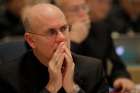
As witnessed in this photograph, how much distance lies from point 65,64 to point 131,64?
1.77m

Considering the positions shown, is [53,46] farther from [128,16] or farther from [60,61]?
[128,16]

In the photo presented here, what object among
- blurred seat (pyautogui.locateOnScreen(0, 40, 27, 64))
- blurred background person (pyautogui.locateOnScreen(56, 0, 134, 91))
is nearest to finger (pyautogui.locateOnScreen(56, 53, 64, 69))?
blurred seat (pyautogui.locateOnScreen(0, 40, 27, 64))

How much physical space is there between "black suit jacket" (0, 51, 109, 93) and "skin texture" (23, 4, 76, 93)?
6 cm

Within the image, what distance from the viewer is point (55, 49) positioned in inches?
96.9

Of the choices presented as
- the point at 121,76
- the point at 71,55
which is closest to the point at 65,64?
the point at 71,55

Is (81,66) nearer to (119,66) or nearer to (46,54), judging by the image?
(46,54)

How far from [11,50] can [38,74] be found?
1.40 ft

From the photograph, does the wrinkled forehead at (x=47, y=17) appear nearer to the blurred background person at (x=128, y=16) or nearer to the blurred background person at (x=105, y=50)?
the blurred background person at (x=105, y=50)

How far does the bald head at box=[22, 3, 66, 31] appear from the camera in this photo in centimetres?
246

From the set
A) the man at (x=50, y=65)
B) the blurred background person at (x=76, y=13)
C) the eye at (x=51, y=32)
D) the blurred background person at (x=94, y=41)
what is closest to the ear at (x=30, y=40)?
the man at (x=50, y=65)

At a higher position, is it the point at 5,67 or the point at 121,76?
the point at 5,67

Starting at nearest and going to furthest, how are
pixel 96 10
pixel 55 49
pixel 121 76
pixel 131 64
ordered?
pixel 55 49 < pixel 121 76 < pixel 131 64 < pixel 96 10

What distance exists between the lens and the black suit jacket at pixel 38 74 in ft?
8.25

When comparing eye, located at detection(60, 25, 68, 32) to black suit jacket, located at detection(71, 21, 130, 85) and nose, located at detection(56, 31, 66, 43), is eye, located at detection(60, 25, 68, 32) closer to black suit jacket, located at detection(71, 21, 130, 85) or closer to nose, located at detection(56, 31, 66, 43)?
nose, located at detection(56, 31, 66, 43)
